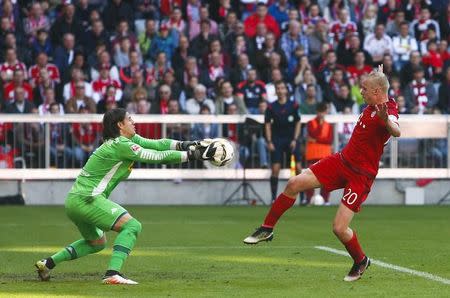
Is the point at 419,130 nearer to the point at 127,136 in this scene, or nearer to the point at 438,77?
the point at 438,77

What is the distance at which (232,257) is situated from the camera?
1447 cm

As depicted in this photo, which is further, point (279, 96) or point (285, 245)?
point (279, 96)

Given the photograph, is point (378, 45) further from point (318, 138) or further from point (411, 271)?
point (411, 271)

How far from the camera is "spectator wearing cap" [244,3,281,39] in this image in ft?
95.0

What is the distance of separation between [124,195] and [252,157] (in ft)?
8.71

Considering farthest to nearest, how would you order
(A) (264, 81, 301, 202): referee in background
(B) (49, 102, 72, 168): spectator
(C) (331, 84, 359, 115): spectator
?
(C) (331, 84, 359, 115): spectator, (B) (49, 102, 72, 168): spectator, (A) (264, 81, 301, 202): referee in background

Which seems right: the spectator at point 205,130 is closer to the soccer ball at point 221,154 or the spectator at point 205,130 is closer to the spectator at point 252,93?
the spectator at point 252,93

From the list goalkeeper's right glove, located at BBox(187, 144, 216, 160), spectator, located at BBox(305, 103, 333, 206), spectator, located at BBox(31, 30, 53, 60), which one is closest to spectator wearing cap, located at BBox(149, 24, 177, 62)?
spectator, located at BBox(31, 30, 53, 60)

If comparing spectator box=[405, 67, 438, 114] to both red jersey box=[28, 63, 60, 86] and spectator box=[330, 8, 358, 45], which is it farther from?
red jersey box=[28, 63, 60, 86]

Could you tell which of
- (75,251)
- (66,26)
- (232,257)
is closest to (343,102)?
(66,26)

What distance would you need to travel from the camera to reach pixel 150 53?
2809 cm

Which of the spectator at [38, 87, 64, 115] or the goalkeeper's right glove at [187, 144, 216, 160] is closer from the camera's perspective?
the goalkeeper's right glove at [187, 144, 216, 160]

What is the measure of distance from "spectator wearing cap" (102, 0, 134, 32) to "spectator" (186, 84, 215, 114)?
2.97m

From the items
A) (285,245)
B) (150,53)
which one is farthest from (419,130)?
(285,245)
